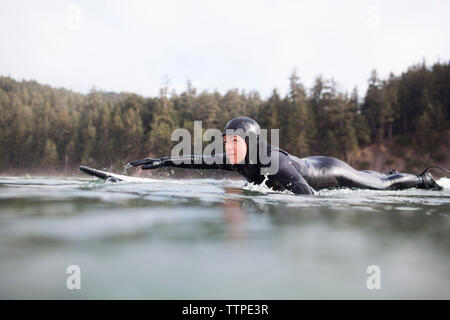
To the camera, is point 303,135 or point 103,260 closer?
point 103,260

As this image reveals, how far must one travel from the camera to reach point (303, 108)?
172ft

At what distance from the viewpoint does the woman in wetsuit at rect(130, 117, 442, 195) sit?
4.85m

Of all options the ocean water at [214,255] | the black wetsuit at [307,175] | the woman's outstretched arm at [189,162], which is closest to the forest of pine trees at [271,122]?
the black wetsuit at [307,175]

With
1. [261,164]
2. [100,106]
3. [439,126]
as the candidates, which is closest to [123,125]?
[100,106]

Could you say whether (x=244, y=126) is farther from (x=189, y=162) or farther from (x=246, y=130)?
(x=189, y=162)

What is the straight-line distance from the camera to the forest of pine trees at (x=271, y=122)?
170ft

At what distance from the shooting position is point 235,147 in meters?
4.88

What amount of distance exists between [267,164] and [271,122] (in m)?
47.5

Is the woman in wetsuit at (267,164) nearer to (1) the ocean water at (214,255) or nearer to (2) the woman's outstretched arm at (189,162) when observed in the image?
(2) the woman's outstretched arm at (189,162)

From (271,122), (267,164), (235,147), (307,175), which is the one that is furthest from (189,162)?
(271,122)

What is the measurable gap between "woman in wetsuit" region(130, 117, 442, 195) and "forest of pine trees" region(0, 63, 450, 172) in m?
42.1
